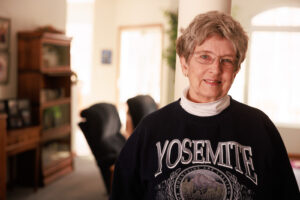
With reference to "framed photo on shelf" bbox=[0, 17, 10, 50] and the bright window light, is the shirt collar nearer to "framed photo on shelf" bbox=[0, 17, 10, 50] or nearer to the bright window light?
the bright window light

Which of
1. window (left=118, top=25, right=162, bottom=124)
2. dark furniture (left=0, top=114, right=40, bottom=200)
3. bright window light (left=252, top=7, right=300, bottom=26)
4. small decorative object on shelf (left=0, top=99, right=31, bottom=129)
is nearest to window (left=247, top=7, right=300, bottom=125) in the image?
bright window light (left=252, top=7, right=300, bottom=26)

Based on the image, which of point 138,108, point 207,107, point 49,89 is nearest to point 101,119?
point 138,108

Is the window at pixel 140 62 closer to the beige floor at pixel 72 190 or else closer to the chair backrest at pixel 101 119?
the beige floor at pixel 72 190

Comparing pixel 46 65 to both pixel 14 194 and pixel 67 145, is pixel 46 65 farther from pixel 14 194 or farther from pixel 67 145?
pixel 14 194

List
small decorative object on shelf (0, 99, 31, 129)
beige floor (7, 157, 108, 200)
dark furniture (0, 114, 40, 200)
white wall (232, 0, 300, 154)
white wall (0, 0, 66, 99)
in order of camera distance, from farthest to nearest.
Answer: white wall (0, 0, 66, 99) < beige floor (7, 157, 108, 200) < small decorative object on shelf (0, 99, 31, 129) < dark furniture (0, 114, 40, 200) < white wall (232, 0, 300, 154)

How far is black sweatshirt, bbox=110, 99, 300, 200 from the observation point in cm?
94

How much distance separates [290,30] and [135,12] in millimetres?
5414

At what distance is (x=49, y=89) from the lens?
164 inches

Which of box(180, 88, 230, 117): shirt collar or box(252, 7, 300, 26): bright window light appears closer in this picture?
box(180, 88, 230, 117): shirt collar

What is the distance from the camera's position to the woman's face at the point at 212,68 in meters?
0.94

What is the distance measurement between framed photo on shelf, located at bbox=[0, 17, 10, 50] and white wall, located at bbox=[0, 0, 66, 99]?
0.20 feet

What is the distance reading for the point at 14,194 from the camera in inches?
144

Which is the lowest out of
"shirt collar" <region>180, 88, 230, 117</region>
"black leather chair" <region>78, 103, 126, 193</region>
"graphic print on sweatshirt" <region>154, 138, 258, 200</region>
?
"black leather chair" <region>78, 103, 126, 193</region>

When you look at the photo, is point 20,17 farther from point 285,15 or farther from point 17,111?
point 285,15
